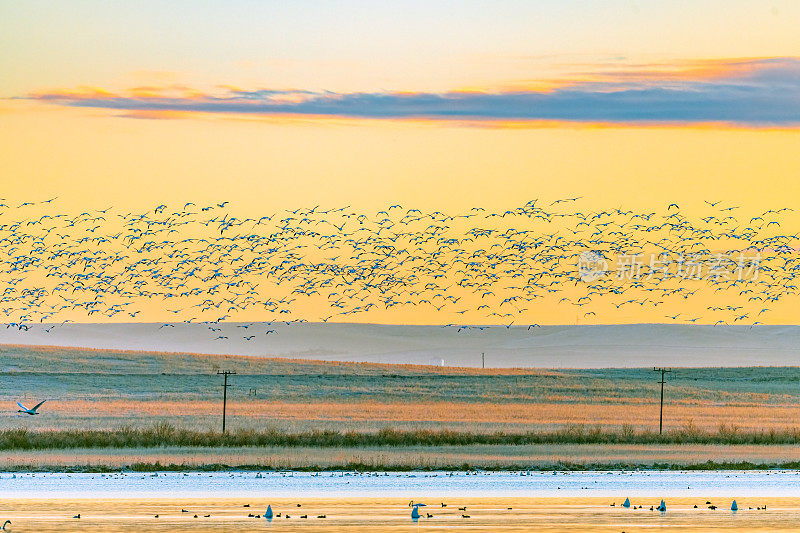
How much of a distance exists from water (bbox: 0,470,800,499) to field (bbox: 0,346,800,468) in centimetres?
Result: 377

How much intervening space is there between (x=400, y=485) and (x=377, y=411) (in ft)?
132

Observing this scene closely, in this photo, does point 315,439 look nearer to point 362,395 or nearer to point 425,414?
point 425,414

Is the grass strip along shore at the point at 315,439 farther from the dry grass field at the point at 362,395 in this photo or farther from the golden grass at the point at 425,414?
the golden grass at the point at 425,414

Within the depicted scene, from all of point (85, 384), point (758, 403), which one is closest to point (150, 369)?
point (85, 384)

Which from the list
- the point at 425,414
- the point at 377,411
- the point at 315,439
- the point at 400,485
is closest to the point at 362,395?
the point at 377,411

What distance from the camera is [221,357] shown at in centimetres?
11388

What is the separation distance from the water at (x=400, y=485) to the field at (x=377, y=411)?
3.77 meters

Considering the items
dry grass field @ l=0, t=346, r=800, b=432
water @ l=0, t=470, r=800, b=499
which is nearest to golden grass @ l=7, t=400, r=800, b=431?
dry grass field @ l=0, t=346, r=800, b=432

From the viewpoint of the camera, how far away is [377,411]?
250 ft

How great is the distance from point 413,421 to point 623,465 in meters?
26.5

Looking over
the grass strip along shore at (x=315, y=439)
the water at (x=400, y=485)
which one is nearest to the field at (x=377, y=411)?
the grass strip along shore at (x=315, y=439)

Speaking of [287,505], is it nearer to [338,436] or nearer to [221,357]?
[338,436]

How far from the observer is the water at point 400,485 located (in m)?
33.8

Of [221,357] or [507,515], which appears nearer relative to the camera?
[507,515]
